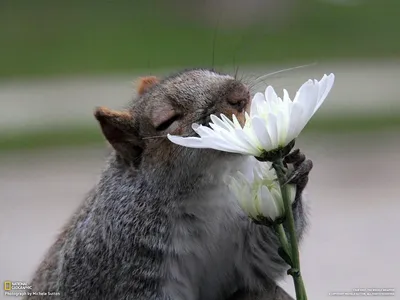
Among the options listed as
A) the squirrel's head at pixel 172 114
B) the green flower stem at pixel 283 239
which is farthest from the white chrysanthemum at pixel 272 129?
the squirrel's head at pixel 172 114

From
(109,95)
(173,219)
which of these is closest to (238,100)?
(173,219)

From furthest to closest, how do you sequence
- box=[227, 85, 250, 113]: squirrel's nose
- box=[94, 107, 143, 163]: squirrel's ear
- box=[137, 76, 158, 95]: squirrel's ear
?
box=[137, 76, 158, 95]: squirrel's ear
box=[94, 107, 143, 163]: squirrel's ear
box=[227, 85, 250, 113]: squirrel's nose

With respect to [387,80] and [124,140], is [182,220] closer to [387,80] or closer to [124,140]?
[124,140]

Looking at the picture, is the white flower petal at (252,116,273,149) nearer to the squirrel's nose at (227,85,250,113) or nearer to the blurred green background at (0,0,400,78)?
the squirrel's nose at (227,85,250,113)

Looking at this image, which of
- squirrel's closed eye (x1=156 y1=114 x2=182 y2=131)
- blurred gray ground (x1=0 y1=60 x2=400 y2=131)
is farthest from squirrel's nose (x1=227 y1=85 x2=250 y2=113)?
blurred gray ground (x1=0 y1=60 x2=400 y2=131)

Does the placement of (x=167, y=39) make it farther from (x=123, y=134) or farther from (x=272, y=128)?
(x=272, y=128)

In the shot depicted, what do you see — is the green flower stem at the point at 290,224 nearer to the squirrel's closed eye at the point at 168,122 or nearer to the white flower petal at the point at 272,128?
the white flower petal at the point at 272,128

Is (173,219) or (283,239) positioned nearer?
(283,239)
